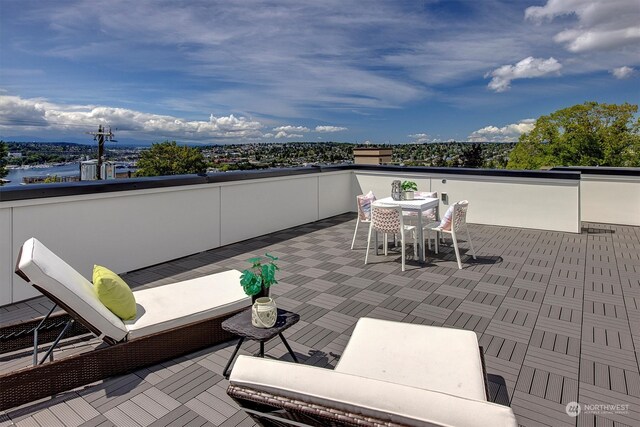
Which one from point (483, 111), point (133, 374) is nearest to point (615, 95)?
point (483, 111)

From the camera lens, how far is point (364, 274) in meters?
4.77

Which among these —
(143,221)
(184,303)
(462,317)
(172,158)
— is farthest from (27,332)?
(172,158)

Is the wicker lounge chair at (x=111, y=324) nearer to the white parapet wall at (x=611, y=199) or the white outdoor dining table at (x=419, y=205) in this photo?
the white outdoor dining table at (x=419, y=205)

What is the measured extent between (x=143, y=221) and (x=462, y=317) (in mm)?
4033

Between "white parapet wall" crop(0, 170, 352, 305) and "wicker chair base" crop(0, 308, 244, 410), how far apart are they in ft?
7.16

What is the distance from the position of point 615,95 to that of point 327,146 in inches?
801

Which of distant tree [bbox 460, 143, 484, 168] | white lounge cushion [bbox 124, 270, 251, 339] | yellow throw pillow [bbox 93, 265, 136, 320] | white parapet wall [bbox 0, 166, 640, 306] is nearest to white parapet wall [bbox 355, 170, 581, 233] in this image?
white parapet wall [bbox 0, 166, 640, 306]

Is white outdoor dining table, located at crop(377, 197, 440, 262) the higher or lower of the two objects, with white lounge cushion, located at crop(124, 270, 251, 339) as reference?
higher

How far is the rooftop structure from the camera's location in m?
2.33

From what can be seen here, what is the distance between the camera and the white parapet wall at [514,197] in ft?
23.6

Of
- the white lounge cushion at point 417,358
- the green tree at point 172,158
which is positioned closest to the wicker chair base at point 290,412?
the white lounge cushion at point 417,358

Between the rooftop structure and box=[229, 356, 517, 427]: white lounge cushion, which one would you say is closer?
box=[229, 356, 517, 427]: white lounge cushion

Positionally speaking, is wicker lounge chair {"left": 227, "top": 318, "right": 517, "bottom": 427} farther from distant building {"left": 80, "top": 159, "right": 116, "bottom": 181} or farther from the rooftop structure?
distant building {"left": 80, "top": 159, "right": 116, "bottom": 181}

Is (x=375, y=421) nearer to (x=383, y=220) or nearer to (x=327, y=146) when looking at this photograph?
(x=383, y=220)
